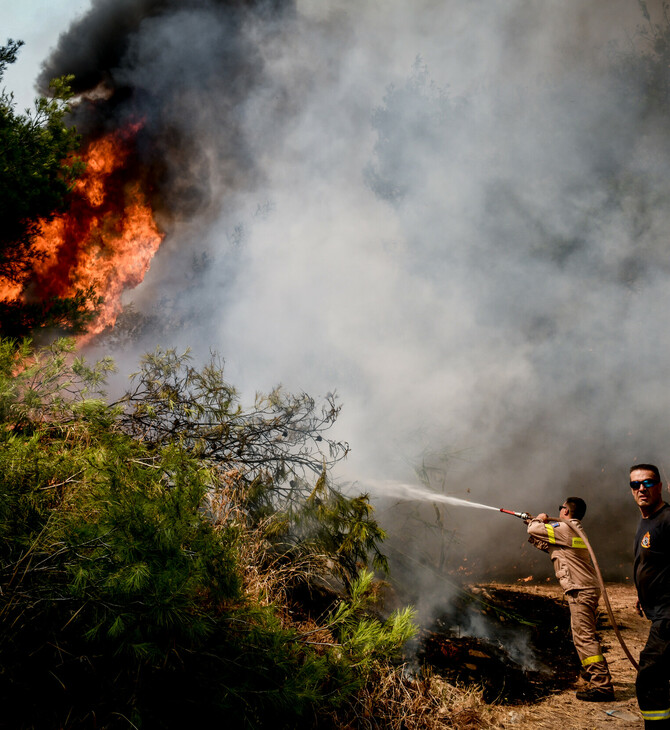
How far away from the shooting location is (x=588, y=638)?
432cm

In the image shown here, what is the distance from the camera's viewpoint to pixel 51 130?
579cm

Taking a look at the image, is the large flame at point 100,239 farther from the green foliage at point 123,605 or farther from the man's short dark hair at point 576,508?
the man's short dark hair at point 576,508

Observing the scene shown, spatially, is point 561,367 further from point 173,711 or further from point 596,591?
point 173,711

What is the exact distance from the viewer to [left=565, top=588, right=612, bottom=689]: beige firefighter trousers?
13.4 feet

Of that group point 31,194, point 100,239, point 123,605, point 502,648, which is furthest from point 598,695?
point 100,239

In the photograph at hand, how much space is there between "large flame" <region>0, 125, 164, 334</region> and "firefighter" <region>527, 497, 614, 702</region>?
22.2 feet

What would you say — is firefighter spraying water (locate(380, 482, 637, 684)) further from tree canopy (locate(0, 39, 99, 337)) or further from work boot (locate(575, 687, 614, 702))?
tree canopy (locate(0, 39, 99, 337))

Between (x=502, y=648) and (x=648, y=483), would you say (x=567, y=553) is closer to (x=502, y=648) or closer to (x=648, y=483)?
(x=502, y=648)

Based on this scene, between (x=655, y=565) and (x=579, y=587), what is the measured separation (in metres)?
1.64

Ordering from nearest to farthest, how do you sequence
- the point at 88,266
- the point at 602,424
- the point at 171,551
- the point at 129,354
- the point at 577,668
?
the point at 171,551 → the point at 577,668 → the point at 88,266 → the point at 129,354 → the point at 602,424

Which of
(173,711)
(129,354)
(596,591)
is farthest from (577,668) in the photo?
(129,354)

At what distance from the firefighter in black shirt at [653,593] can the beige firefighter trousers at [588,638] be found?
3.82ft

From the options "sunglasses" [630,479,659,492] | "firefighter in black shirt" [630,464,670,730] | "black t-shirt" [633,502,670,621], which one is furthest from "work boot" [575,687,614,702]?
"sunglasses" [630,479,659,492]

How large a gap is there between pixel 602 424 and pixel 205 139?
13.2 metres
